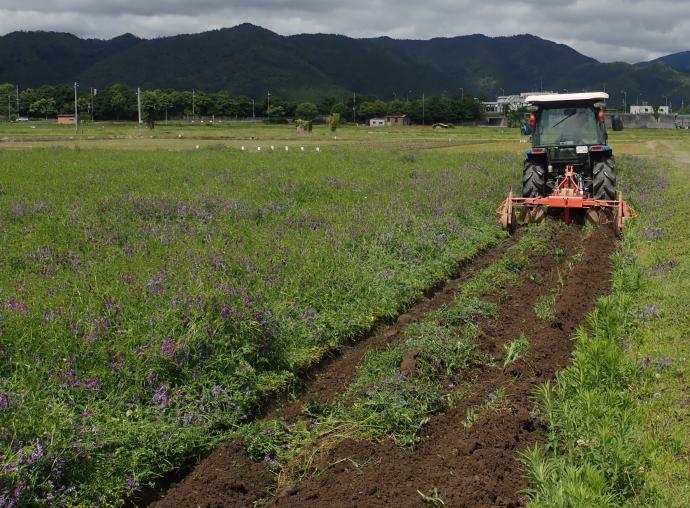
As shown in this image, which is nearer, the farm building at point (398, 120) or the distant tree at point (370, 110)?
the farm building at point (398, 120)

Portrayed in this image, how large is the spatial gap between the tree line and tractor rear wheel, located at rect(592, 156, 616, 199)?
11239 cm

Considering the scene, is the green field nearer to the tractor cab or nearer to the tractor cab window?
the tractor cab

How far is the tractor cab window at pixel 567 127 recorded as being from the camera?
15.6m

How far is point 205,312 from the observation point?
6613mm

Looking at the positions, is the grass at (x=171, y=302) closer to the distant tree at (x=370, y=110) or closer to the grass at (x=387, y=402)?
the grass at (x=387, y=402)

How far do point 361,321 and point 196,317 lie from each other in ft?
8.16

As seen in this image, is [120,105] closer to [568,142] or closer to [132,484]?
[568,142]

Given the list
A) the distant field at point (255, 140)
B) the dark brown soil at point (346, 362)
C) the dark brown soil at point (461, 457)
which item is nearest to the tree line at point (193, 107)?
the distant field at point (255, 140)

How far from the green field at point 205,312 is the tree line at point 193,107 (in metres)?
112

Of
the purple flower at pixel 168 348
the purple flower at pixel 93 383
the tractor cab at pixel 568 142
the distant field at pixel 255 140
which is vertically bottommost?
the purple flower at pixel 93 383

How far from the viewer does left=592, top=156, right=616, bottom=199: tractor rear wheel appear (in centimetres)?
1479

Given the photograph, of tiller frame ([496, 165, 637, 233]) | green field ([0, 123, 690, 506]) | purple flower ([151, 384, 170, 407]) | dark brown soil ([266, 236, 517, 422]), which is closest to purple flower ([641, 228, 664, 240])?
green field ([0, 123, 690, 506])

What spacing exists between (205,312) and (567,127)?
1167 cm

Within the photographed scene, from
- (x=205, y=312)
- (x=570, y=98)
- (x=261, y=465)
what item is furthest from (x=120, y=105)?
(x=261, y=465)
